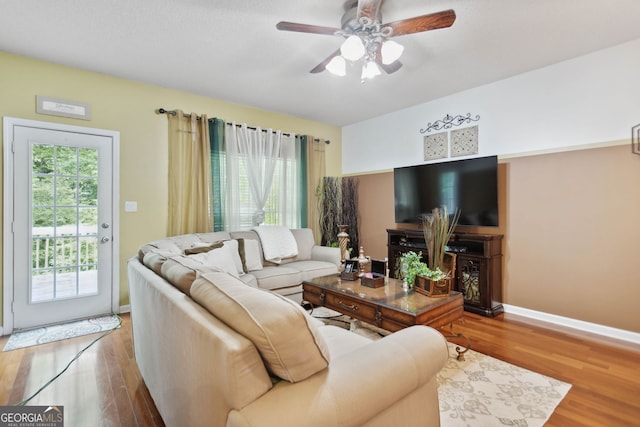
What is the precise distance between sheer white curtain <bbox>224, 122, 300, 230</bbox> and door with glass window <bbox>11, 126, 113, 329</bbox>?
1.37 m

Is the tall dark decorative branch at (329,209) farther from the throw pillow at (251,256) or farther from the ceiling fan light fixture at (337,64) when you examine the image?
the ceiling fan light fixture at (337,64)

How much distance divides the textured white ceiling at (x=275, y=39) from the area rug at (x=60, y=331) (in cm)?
262

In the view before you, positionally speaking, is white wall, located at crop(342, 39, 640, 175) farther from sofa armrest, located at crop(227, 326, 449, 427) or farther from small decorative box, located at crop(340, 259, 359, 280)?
sofa armrest, located at crop(227, 326, 449, 427)

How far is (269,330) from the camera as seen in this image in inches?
34.9

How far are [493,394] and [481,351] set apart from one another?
2.04 feet

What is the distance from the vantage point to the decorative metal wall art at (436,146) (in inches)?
159

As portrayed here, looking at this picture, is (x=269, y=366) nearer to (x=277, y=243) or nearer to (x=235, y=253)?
(x=235, y=253)

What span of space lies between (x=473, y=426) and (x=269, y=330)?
144 cm

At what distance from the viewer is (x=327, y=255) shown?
12.9 ft

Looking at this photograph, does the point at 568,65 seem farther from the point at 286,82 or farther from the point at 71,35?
the point at 71,35

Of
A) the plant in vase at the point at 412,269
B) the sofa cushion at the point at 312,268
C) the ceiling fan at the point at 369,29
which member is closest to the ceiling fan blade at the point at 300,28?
the ceiling fan at the point at 369,29

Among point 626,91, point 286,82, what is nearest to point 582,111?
point 626,91

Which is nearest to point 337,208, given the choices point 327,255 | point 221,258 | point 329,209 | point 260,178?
point 329,209

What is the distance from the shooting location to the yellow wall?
115 inches
